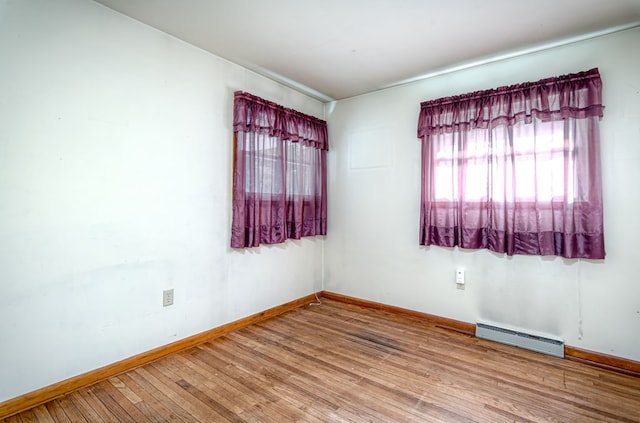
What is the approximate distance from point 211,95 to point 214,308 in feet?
6.03

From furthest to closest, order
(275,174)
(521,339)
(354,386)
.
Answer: (275,174), (521,339), (354,386)

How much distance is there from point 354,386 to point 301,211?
188cm

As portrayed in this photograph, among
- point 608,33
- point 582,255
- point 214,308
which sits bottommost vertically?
point 214,308

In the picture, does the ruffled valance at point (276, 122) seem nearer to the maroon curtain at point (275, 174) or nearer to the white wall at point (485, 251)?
the maroon curtain at point (275, 174)

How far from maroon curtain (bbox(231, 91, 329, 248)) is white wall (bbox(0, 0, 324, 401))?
136 mm

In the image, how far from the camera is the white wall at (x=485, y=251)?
2.22 metres

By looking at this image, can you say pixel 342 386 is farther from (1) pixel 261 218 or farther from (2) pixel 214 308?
(1) pixel 261 218

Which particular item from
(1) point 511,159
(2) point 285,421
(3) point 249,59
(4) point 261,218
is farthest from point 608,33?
(2) point 285,421

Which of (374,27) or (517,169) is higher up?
(374,27)

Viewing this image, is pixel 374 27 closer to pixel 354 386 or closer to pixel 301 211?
pixel 301 211

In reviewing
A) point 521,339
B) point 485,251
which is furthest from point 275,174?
point 521,339

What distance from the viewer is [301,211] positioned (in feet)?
11.3

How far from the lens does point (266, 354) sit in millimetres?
2385

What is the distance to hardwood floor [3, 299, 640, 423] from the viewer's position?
1.70 meters
